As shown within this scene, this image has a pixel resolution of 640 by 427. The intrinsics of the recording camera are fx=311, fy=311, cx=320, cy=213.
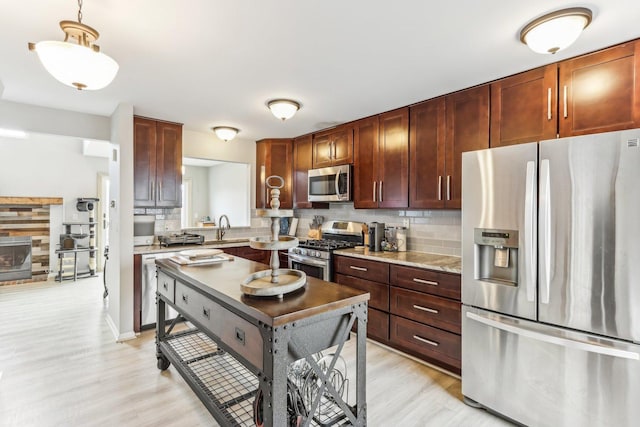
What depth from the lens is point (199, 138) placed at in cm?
437

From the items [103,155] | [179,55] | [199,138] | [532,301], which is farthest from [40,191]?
[532,301]

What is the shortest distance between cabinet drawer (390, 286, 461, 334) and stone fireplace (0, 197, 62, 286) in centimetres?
664

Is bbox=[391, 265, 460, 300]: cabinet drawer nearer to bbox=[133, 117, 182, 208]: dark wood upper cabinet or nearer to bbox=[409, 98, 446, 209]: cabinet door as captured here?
bbox=[409, 98, 446, 209]: cabinet door

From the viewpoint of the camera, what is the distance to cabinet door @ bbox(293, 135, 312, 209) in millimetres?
4371

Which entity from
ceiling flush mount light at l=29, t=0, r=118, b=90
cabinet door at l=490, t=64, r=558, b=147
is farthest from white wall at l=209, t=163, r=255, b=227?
cabinet door at l=490, t=64, r=558, b=147

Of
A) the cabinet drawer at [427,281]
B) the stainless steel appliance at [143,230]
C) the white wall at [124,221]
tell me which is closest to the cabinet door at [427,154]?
the cabinet drawer at [427,281]

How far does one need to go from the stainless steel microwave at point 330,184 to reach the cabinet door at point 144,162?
1934 millimetres

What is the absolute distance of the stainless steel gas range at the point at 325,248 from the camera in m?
3.46

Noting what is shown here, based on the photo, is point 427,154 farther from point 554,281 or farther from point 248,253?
point 248,253

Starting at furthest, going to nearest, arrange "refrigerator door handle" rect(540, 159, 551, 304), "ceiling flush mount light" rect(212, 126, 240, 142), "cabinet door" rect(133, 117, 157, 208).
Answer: "ceiling flush mount light" rect(212, 126, 240, 142)
"cabinet door" rect(133, 117, 157, 208)
"refrigerator door handle" rect(540, 159, 551, 304)

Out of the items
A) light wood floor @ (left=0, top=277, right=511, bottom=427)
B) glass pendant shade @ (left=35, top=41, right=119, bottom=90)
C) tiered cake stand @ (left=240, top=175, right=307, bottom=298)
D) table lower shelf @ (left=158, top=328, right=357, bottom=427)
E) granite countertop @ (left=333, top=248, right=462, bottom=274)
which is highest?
glass pendant shade @ (left=35, top=41, right=119, bottom=90)

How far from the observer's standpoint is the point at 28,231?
588cm

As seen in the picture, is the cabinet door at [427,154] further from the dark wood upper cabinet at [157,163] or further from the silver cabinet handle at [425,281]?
the dark wood upper cabinet at [157,163]

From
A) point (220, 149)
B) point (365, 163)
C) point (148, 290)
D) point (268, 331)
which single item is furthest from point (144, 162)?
point (268, 331)
